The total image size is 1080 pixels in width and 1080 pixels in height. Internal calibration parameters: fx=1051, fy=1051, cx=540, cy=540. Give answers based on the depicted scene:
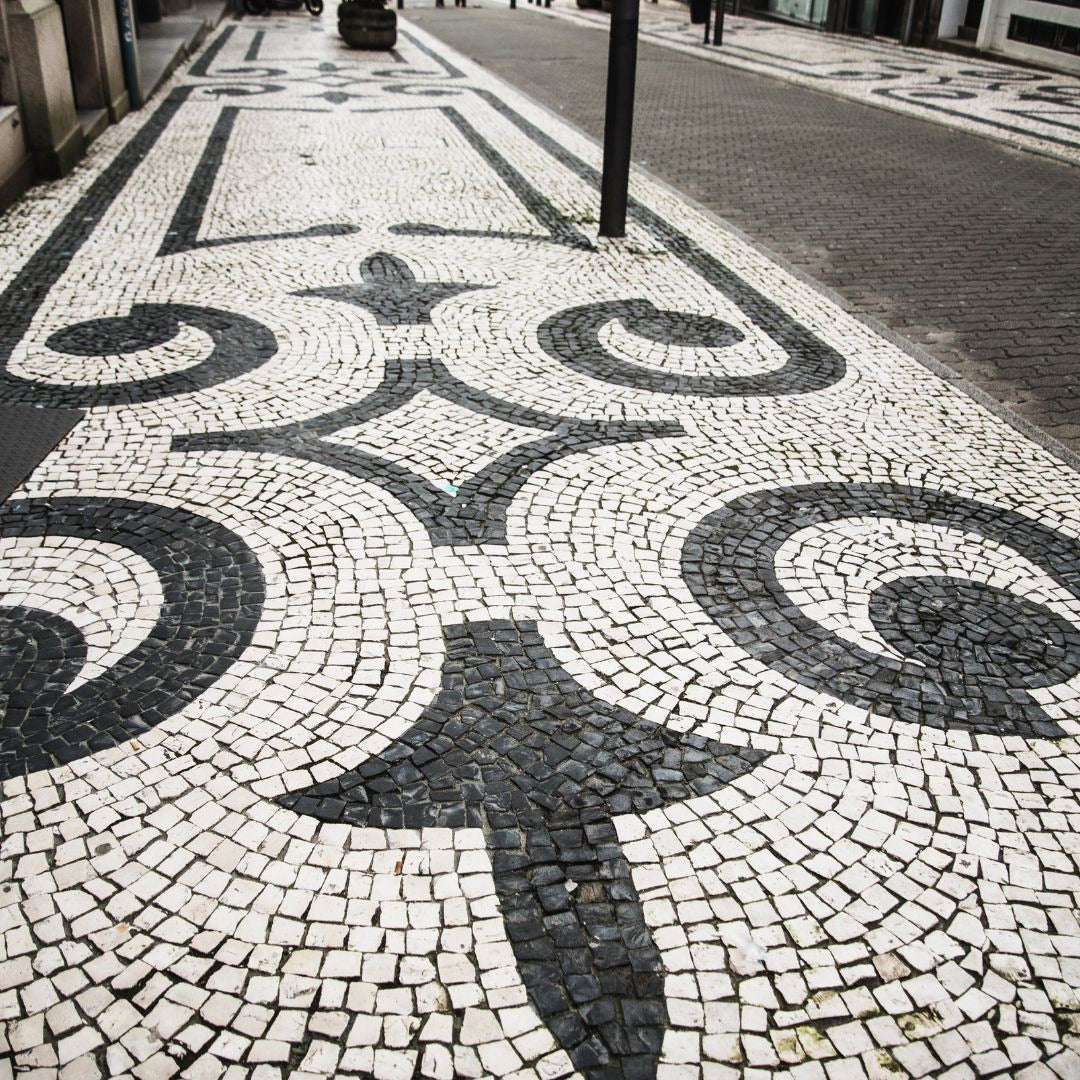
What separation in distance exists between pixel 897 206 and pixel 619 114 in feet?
11.8

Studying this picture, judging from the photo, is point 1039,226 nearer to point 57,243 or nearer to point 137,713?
point 57,243

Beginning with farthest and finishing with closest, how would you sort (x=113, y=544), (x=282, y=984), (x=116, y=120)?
1. (x=116, y=120)
2. (x=113, y=544)
3. (x=282, y=984)

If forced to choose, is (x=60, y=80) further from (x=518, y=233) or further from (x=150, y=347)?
(x=150, y=347)

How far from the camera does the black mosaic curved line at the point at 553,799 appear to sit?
279 centimetres

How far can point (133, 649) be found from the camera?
157 inches

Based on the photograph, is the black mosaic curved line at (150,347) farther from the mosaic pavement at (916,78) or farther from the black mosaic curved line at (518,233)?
the mosaic pavement at (916,78)

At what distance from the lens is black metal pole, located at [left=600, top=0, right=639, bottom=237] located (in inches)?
327

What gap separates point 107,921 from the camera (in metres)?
2.94

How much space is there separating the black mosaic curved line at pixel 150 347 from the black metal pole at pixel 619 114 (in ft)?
11.5

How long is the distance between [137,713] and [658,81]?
1729 cm

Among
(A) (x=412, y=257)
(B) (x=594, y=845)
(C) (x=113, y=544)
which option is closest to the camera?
(B) (x=594, y=845)

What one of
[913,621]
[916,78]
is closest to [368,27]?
[916,78]

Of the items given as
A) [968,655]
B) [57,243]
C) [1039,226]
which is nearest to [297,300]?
[57,243]

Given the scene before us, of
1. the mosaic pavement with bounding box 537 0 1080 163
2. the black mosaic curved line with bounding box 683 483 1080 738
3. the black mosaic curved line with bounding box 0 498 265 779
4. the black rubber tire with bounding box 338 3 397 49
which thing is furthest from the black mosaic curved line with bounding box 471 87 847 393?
the black rubber tire with bounding box 338 3 397 49
